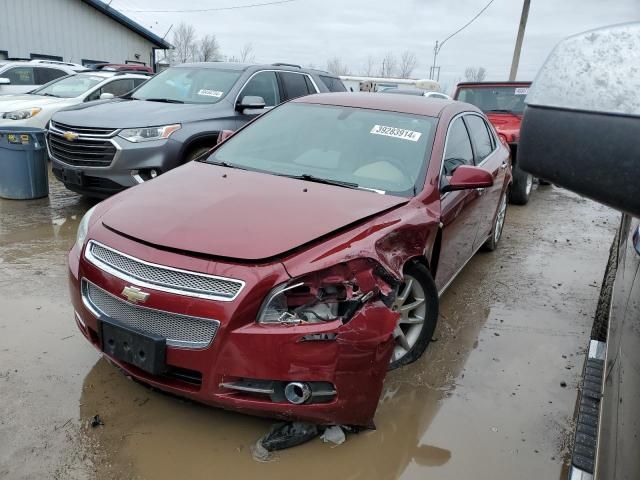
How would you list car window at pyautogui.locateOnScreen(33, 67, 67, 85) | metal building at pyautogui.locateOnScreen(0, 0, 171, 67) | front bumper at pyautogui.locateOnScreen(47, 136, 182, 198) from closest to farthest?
front bumper at pyautogui.locateOnScreen(47, 136, 182, 198)
car window at pyautogui.locateOnScreen(33, 67, 67, 85)
metal building at pyautogui.locateOnScreen(0, 0, 171, 67)

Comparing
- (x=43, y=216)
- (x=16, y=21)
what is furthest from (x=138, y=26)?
(x=43, y=216)

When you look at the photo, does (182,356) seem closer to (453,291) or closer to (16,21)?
(453,291)

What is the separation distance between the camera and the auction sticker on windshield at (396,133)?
3.56 m

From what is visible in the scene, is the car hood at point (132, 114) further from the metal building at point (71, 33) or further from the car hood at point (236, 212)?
the metal building at point (71, 33)

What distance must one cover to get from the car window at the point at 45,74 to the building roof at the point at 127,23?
13337 millimetres

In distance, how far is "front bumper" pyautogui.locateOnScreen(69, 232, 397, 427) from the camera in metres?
2.18

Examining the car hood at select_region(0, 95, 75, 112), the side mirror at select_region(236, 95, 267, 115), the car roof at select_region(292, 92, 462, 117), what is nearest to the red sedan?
the car roof at select_region(292, 92, 462, 117)

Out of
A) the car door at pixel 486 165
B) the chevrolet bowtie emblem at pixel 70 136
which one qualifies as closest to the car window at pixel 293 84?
the chevrolet bowtie emblem at pixel 70 136

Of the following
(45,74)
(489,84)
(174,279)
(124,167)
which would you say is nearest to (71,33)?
(45,74)

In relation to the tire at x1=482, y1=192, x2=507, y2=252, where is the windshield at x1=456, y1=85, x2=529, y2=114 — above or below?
above

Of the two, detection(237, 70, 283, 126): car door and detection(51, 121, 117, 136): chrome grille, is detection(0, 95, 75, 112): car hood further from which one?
detection(237, 70, 283, 126): car door

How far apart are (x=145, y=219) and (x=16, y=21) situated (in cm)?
2207

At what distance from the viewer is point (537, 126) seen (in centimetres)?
113

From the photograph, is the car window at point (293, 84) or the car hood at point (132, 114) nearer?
the car hood at point (132, 114)
